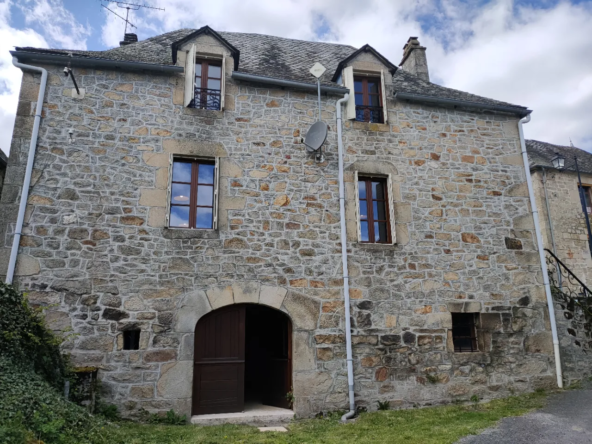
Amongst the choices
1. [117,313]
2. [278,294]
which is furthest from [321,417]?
[117,313]

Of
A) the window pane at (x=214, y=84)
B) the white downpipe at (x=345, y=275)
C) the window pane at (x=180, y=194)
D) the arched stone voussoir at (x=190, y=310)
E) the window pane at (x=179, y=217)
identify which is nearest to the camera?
the arched stone voussoir at (x=190, y=310)

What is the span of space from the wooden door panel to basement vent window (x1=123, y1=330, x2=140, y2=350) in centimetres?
85

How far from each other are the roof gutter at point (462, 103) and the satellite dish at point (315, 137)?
186 cm

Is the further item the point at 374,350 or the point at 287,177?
the point at 287,177

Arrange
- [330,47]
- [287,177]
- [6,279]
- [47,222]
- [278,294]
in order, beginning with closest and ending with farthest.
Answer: [6,279]
[47,222]
[278,294]
[287,177]
[330,47]

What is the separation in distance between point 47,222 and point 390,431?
5.63 metres

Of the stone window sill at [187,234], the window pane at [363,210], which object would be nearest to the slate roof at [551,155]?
the window pane at [363,210]

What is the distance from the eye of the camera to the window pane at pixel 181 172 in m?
7.18

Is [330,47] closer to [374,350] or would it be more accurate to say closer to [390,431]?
[374,350]

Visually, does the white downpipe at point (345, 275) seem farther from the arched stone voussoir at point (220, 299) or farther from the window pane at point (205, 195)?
the window pane at point (205, 195)

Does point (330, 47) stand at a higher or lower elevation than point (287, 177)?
higher

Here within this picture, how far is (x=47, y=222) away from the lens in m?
6.41

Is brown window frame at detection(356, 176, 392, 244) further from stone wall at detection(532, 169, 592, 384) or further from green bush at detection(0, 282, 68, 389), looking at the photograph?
stone wall at detection(532, 169, 592, 384)

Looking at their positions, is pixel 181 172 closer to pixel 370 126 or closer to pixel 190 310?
pixel 190 310
